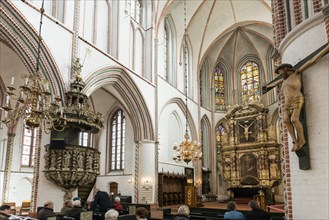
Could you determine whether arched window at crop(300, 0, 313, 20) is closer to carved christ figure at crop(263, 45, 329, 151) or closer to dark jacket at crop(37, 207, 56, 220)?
carved christ figure at crop(263, 45, 329, 151)

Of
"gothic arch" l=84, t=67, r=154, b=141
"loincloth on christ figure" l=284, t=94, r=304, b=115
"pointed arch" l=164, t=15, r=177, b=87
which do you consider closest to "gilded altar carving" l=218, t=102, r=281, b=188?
"pointed arch" l=164, t=15, r=177, b=87

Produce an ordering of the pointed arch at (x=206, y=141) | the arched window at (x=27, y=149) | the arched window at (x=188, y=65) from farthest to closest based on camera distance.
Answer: the pointed arch at (x=206, y=141) → the arched window at (x=188, y=65) → the arched window at (x=27, y=149)

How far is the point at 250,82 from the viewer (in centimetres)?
2558

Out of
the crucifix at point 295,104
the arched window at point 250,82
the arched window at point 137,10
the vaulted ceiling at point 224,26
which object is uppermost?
the vaulted ceiling at point 224,26

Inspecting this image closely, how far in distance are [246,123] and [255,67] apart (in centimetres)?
516

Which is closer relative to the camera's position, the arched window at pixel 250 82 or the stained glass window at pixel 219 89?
the arched window at pixel 250 82

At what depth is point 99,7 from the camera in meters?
14.5

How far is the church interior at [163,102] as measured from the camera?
17.5 ft

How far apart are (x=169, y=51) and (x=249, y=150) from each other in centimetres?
922

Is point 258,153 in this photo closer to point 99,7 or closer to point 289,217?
point 99,7

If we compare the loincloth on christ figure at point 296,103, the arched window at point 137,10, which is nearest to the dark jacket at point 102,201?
the loincloth on christ figure at point 296,103

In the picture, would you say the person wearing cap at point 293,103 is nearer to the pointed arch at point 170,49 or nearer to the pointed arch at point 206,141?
the pointed arch at point 170,49

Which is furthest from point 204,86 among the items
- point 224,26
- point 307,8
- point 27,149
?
point 307,8

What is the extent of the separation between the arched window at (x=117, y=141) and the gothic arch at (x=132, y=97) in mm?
2952
